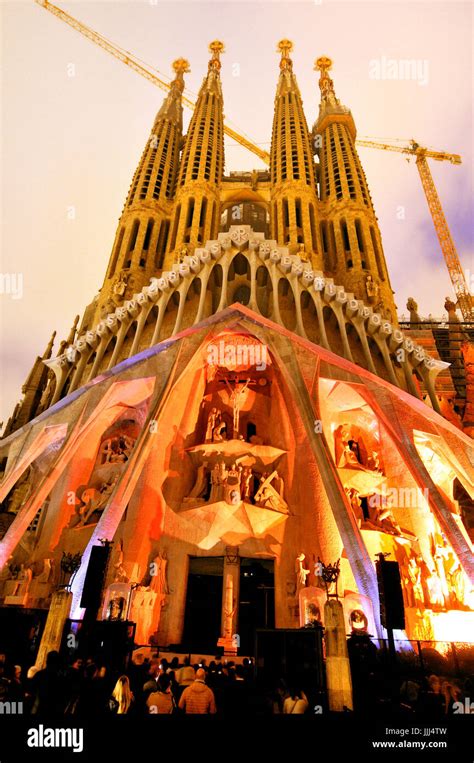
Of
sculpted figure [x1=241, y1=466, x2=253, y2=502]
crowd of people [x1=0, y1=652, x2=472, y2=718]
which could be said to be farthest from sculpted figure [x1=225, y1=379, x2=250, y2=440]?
crowd of people [x1=0, y1=652, x2=472, y2=718]

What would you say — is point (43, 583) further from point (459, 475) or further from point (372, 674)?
point (459, 475)

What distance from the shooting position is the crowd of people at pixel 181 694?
3.88m

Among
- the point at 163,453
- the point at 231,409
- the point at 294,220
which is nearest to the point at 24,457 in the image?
the point at 163,453

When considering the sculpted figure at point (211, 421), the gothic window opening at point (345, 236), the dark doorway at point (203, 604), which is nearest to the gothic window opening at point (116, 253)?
the sculpted figure at point (211, 421)

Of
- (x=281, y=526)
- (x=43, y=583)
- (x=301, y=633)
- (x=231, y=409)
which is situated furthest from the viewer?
(x=231, y=409)

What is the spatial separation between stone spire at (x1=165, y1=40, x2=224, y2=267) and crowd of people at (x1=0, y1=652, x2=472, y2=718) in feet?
71.0

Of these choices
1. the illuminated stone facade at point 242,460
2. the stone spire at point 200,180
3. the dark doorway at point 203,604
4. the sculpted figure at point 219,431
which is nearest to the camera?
the illuminated stone facade at point 242,460

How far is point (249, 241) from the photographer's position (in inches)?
719

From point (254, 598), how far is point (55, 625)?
7670 millimetres

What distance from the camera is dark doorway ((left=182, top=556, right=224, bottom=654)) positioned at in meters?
13.7

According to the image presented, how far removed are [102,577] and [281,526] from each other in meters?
7.57

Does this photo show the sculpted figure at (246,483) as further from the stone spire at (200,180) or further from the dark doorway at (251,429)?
the stone spire at (200,180)

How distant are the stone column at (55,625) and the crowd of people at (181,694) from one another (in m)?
0.49

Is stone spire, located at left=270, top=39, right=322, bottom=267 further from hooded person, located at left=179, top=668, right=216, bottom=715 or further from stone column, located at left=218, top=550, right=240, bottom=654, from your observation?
hooded person, located at left=179, top=668, right=216, bottom=715
